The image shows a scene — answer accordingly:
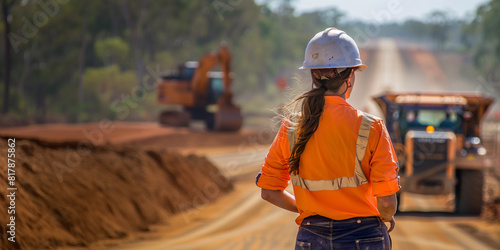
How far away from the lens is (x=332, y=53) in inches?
128

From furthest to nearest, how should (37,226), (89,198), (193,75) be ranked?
(193,75), (89,198), (37,226)

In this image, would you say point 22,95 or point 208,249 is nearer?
point 208,249

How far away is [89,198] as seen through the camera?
34.9ft

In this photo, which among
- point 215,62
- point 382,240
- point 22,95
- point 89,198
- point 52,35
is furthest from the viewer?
point 52,35

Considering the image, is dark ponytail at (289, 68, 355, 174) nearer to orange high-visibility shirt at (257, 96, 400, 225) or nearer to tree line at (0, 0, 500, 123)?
orange high-visibility shirt at (257, 96, 400, 225)

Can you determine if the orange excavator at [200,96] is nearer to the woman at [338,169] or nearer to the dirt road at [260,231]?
the dirt road at [260,231]

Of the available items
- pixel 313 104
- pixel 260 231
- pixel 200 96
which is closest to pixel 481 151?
pixel 260 231

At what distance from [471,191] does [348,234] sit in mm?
11275

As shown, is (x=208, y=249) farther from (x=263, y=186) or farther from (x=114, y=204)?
(x=263, y=186)

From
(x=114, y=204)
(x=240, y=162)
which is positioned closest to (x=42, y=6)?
(x=240, y=162)

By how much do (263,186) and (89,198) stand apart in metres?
7.80

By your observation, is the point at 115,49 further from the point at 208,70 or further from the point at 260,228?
the point at 260,228

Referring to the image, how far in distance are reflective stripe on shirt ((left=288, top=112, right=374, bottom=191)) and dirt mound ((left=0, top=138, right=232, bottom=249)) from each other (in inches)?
188

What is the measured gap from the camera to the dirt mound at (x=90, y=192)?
8.35 m
